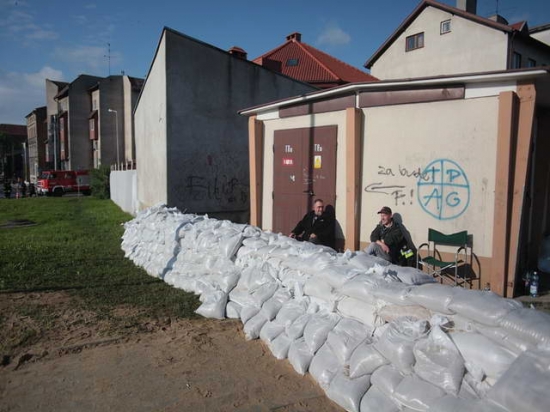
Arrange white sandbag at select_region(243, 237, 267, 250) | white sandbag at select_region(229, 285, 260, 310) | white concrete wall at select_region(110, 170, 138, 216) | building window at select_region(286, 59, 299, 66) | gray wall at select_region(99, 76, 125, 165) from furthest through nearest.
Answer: gray wall at select_region(99, 76, 125, 165), building window at select_region(286, 59, 299, 66), white concrete wall at select_region(110, 170, 138, 216), white sandbag at select_region(243, 237, 267, 250), white sandbag at select_region(229, 285, 260, 310)

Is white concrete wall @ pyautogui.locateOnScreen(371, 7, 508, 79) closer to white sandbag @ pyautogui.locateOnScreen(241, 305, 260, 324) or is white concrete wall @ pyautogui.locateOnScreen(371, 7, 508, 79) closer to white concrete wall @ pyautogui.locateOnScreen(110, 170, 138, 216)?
white concrete wall @ pyautogui.locateOnScreen(110, 170, 138, 216)

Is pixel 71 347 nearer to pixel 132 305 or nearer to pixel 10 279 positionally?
pixel 132 305

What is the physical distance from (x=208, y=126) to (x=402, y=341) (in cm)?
1023

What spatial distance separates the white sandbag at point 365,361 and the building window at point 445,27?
22.8 m

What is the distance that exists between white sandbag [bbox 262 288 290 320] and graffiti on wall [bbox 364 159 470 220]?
2823 millimetres

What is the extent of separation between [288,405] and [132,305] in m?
2.83

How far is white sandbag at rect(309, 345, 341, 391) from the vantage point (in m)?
3.06

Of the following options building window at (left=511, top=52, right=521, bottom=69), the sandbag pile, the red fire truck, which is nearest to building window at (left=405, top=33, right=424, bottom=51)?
building window at (left=511, top=52, right=521, bottom=69)

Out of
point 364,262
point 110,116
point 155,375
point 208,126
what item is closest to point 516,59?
→ point 208,126

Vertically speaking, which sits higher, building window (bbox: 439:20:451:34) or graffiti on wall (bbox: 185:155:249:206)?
building window (bbox: 439:20:451:34)

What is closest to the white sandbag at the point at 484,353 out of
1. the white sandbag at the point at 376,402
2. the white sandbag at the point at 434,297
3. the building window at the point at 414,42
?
the white sandbag at the point at 434,297

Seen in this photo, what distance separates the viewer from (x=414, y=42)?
76.3 ft

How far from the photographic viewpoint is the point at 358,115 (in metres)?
6.44

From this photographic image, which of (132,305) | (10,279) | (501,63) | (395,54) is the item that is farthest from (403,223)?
(395,54)
